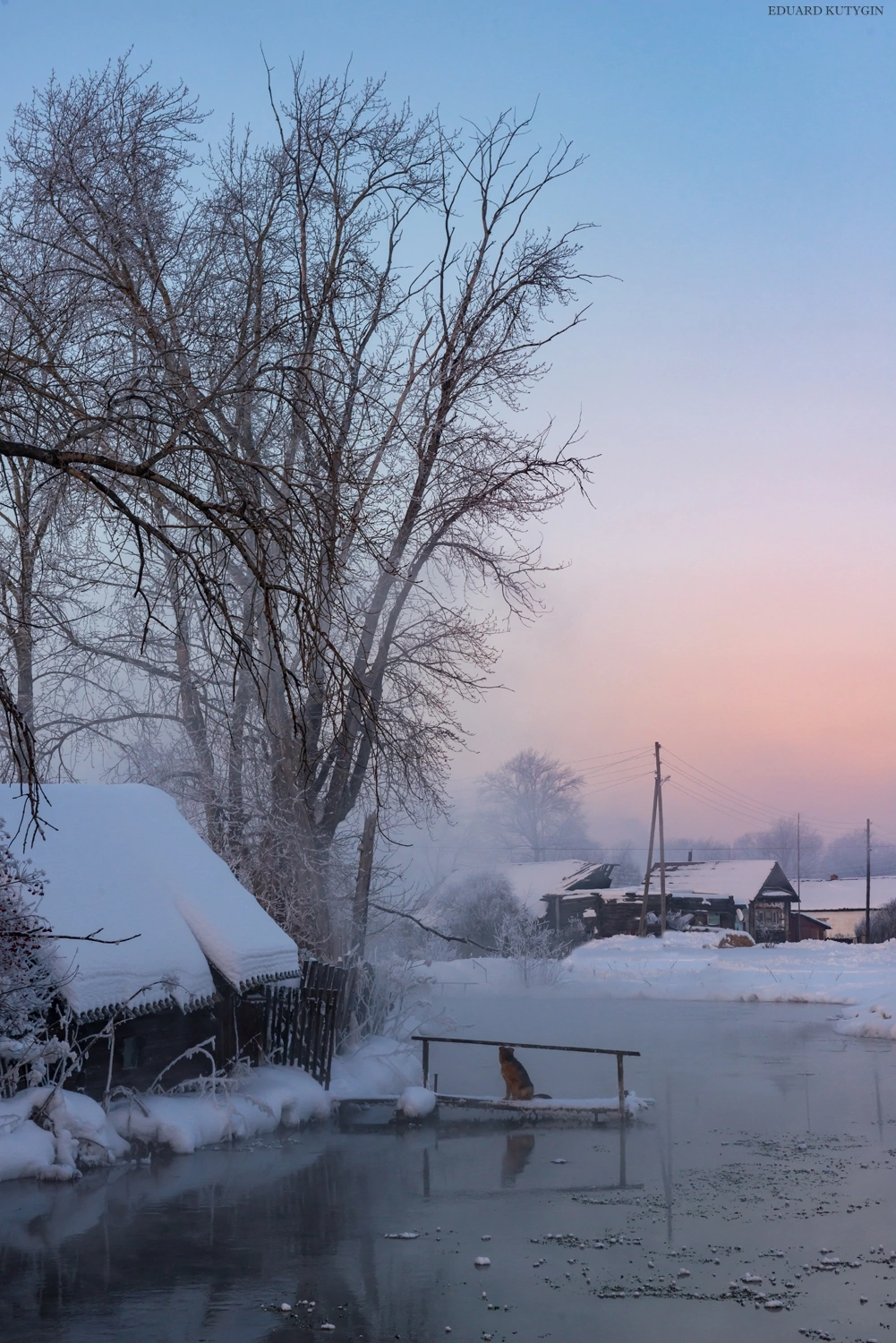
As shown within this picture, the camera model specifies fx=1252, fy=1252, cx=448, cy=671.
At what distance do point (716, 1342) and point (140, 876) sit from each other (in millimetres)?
8832

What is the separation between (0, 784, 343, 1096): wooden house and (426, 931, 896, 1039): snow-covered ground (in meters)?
19.4

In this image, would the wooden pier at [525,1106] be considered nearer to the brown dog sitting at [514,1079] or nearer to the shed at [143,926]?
the brown dog sitting at [514,1079]

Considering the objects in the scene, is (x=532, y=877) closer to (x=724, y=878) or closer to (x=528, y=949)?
(x=724, y=878)

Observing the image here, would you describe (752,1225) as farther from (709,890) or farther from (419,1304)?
(709,890)

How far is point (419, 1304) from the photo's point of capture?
7977 mm

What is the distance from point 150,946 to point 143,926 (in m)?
0.32

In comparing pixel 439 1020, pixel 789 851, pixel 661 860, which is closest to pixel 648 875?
pixel 661 860

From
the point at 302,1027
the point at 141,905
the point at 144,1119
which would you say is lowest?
the point at 144,1119

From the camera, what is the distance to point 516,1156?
43.6ft

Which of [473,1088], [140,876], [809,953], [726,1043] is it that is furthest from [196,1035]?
[809,953]

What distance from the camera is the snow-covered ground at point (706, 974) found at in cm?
3903

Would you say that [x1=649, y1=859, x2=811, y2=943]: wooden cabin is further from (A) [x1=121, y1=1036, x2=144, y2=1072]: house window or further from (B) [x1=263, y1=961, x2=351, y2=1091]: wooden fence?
(A) [x1=121, y1=1036, x2=144, y2=1072]: house window

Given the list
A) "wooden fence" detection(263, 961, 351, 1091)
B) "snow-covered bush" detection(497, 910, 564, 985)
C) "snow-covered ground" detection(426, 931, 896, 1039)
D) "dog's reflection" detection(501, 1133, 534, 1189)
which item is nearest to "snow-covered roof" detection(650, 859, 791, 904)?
"snow-covered ground" detection(426, 931, 896, 1039)

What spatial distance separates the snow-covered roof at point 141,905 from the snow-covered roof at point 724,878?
50466 millimetres
